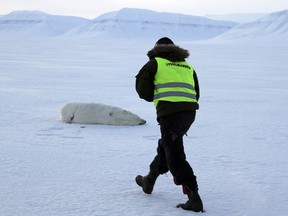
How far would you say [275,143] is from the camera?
4.83 m

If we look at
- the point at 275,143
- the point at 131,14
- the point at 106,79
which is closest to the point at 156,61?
the point at 275,143

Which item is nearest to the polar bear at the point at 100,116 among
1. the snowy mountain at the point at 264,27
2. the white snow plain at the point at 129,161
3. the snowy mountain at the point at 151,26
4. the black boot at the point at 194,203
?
the white snow plain at the point at 129,161

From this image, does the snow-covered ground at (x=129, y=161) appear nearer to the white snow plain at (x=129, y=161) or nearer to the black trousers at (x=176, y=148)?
the white snow plain at (x=129, y=161)

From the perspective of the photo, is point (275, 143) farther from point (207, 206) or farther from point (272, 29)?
point (272, 29)

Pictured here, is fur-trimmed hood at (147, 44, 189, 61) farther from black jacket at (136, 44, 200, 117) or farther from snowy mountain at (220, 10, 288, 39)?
snowy mountain at (220, 10, 288, 39)

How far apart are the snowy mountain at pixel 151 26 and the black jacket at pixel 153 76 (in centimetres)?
12766

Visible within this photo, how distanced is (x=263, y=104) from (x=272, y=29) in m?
90.1

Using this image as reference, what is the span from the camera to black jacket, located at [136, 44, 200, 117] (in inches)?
109

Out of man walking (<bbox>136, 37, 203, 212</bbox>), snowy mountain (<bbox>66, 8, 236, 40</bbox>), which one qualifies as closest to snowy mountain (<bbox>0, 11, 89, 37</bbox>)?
snowy mountain (<bbox>66, 8, 236, 40</bbox>)

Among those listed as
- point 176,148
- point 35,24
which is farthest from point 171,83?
point 35,24

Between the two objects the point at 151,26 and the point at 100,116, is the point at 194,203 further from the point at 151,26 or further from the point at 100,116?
the point at 151,26

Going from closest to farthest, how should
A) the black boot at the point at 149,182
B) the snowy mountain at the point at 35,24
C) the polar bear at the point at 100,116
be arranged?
the black boot at the point at 149,182 < the polar bear at the point at 100,116 < the snowy mountain at the point at 35,24

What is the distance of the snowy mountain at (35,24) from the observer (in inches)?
→ 5974

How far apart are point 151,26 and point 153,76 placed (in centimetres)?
15029
